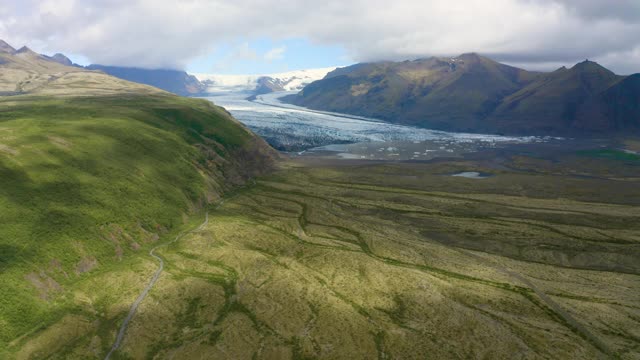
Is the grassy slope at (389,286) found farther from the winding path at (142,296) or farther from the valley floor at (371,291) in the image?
the winding path at (142,296)

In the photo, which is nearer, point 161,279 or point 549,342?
point 549,342

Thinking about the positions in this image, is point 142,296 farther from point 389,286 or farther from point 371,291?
point 389,286

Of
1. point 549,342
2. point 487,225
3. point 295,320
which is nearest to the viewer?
point 549,342

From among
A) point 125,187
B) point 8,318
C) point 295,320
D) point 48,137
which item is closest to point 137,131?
point 48,137

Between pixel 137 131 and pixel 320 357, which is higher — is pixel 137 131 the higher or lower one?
the higher one

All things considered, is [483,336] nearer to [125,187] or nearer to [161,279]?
[161,279]

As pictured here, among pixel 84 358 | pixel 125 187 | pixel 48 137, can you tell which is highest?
pixel 48 137

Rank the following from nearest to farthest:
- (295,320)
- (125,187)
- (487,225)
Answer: (295,320) < (125,187) < (487,225)

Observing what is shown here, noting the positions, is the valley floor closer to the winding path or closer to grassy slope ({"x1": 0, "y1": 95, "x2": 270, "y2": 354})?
the winding path
